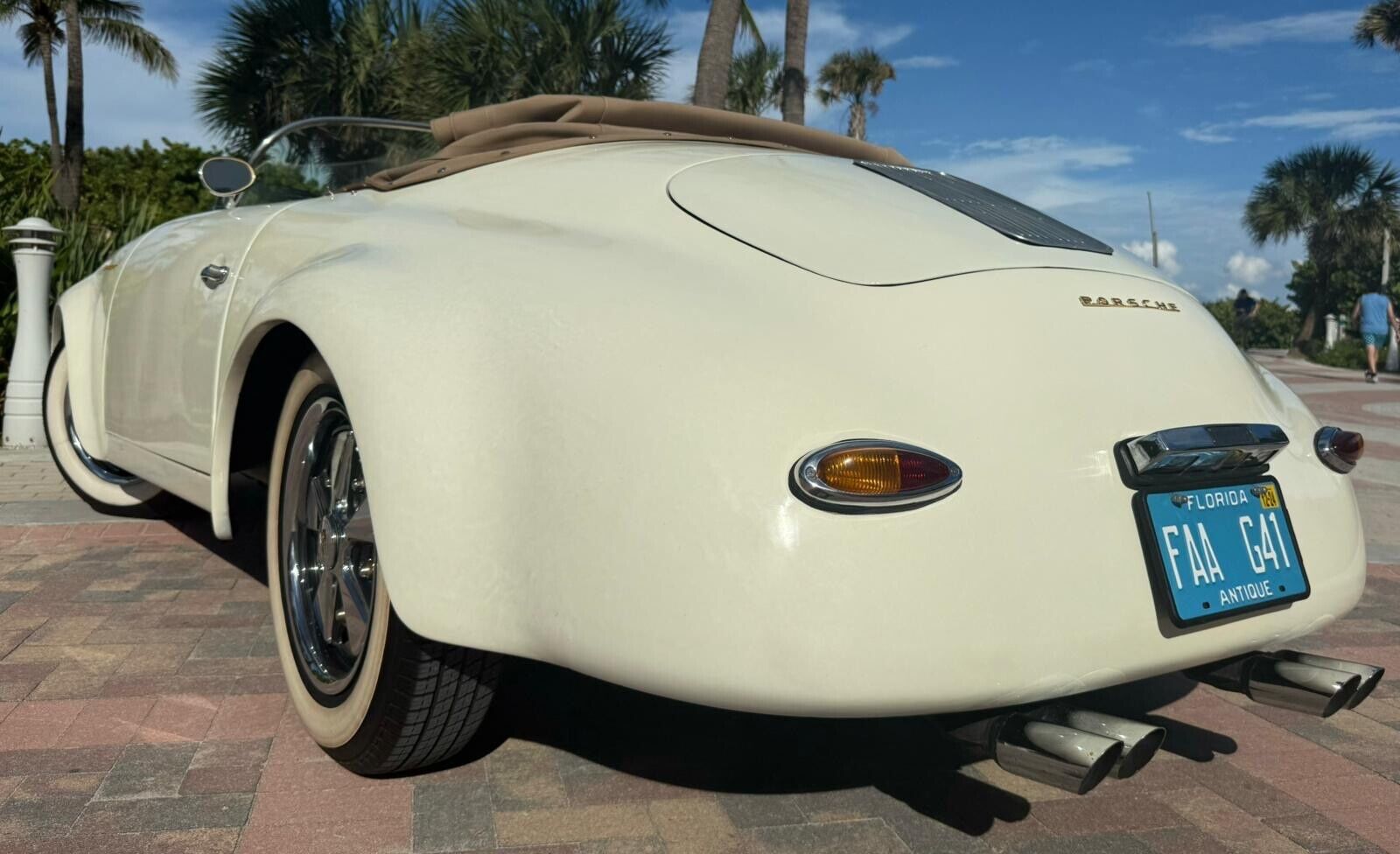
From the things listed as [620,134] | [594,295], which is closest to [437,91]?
[620,134]

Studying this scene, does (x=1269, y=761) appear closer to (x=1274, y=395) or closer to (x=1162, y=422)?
(x=1274, y=395)

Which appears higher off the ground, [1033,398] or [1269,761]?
[1033,398]

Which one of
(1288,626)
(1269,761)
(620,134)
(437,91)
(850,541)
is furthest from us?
(437,91)

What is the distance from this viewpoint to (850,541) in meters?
1.66

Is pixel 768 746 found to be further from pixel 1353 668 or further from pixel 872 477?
pixel 1353 668

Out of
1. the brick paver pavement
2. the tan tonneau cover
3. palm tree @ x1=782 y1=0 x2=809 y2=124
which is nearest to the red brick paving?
the brick paver pavement

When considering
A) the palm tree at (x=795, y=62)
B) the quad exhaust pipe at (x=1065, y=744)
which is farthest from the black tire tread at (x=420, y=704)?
the palm tree at (x=795, y=62)

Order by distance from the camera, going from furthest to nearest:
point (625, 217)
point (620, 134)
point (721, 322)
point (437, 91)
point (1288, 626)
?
point (437, 91) < point (620, 134) < point (625, 217) < point (1288, 626) < point (721, 322)

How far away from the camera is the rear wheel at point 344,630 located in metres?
2.09

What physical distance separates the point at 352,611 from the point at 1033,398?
4.47 feet

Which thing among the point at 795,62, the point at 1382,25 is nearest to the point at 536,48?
the point at 795,62

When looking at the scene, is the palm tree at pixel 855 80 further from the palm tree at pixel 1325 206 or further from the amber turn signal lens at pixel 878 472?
the amber turn signal lens at pixel 878 472

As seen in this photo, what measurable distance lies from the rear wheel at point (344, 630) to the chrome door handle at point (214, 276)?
629 millimetres

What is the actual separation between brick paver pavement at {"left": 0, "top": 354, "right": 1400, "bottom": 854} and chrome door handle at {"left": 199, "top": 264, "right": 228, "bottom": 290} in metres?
0.93
